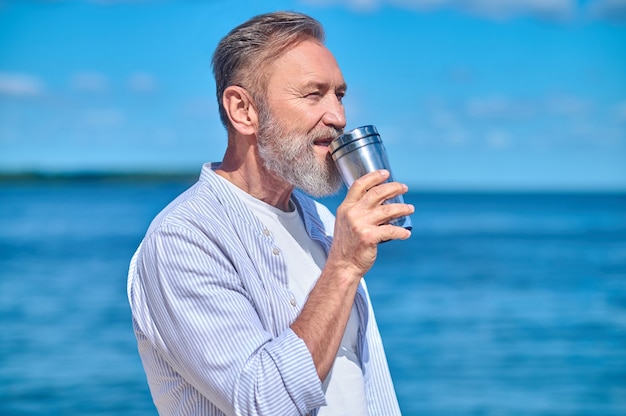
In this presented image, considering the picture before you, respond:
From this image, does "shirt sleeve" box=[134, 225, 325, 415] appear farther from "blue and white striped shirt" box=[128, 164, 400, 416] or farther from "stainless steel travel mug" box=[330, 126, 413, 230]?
"stainless steel travel mug" box=[330, 126, 413, 230]

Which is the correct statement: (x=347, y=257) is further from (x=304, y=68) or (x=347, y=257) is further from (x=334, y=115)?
(x=304, y=68)

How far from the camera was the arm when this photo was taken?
6.84 ft

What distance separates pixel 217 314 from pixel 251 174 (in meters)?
0.56

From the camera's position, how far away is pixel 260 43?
8.03 feet

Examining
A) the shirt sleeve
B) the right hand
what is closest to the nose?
the right hand

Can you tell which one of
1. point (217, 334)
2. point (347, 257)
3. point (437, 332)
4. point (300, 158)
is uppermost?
point (437, 332)

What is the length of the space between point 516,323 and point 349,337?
41.0ft

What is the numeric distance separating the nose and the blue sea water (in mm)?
7305

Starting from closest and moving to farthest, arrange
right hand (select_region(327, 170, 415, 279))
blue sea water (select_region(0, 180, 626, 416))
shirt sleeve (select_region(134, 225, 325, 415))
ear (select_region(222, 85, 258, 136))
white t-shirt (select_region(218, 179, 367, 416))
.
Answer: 1. shirt sleeve (select_region(134, 225, 325, 415))
2. right hand (select_region(327, 170, 415, 279))
3. white t-shirt (select_region(218, 179, 367, 416))
4. ear (select_region(222, 85, 258, 136))
5. blue sea water (select_region(0, 180, 626, 416))

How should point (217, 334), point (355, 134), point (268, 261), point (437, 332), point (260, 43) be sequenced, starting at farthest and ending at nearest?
point (437, 332) → point (260, 43) → point (268, 261) → point (355, 134) → point (217, 334)

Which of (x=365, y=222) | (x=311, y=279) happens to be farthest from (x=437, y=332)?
(x=365, y=222)

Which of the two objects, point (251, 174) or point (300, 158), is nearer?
point (300, 158)

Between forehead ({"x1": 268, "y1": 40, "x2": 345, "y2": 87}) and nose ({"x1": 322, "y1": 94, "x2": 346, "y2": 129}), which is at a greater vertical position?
forehead ({"x1": 268, "y1": 40, "x2": 345, "y2": 87})

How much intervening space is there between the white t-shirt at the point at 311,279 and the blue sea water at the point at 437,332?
23.0 feet
